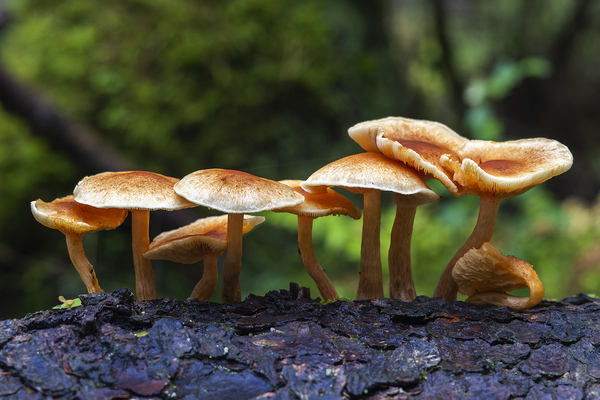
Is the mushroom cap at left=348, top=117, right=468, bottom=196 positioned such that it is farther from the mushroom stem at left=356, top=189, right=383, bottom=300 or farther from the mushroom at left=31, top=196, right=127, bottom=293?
the mushroom at left=31, top=196, right=127, bottom=293

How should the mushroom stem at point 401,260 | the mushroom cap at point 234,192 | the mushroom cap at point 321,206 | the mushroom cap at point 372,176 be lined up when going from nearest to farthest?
the mushroom cap at point 234,192 < the mushroom cap at point 372,176 < the mushroom cap at point 321,206 < the mushroom stem at point 401,260

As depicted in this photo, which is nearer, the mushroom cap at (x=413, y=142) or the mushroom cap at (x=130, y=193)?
the mushroom cap at (x=130, y=193)

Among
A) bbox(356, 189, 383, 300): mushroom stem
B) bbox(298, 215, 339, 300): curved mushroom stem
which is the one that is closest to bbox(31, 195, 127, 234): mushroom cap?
bbox(298, 215, 339, 300): curved mushroom stem

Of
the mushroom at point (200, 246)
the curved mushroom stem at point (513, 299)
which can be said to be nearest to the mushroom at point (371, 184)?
the curved mushroom stem at point (513, 299)

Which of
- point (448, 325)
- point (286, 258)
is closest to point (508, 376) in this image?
point (448, 325)

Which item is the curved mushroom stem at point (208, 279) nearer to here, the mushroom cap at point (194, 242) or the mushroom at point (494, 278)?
the mushroom cap at point (194, 242)

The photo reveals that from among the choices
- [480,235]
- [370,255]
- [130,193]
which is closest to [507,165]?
[480,235]

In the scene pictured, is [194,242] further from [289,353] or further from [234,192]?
[289,353]
